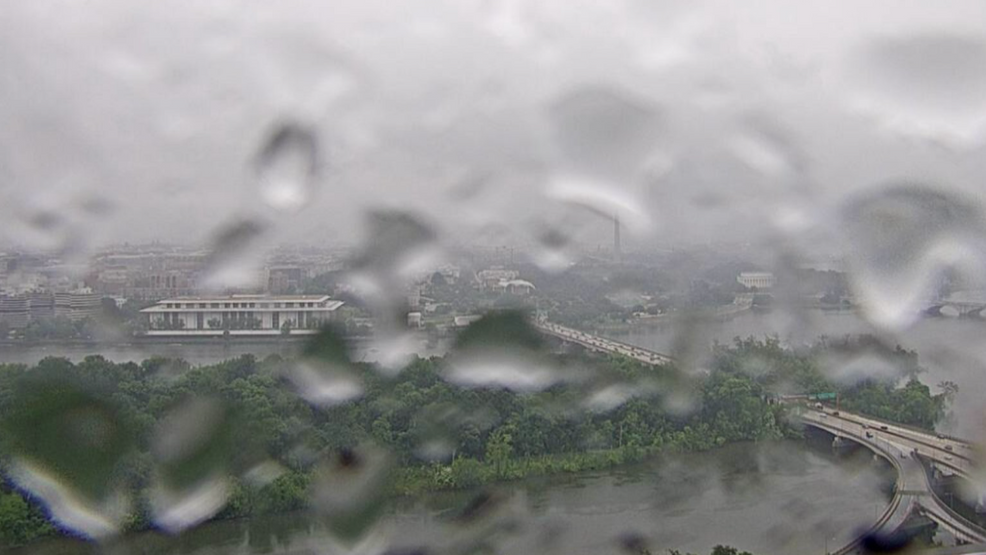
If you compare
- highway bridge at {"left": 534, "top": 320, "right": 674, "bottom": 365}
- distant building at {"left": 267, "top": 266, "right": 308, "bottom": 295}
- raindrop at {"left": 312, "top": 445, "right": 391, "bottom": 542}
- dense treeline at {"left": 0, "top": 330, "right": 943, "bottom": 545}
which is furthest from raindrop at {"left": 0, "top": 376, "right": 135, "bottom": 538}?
highway bridge at {"left": 534, "top": 320, "right": 674, "bottom": 365}

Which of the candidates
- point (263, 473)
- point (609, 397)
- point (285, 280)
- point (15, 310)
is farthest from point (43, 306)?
point (609, 397)

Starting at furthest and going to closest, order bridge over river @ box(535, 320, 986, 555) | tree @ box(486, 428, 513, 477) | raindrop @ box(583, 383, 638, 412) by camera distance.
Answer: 1. raindrop @ box(583, 383, 638, 412)
2. tree @ box(486, 428, 513, 477)
3. bridge over river @ box(535, 320, 986, 555)

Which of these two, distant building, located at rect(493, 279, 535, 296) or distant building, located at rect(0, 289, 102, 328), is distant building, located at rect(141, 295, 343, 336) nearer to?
distant building, located at rect(0, 289, 102, 328)

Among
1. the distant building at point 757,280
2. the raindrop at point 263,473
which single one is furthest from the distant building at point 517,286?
the raindrop at point 263,473

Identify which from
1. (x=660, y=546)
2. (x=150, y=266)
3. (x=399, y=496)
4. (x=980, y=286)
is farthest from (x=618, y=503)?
(x=150, y=266)

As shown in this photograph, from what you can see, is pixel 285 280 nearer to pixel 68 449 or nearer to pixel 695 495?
pixel 68 449

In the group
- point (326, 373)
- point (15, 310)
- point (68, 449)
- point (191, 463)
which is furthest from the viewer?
point (326, 373)
